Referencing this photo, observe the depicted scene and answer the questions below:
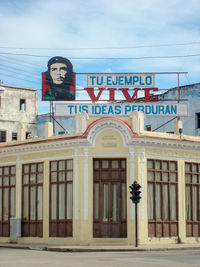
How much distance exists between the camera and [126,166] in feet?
104

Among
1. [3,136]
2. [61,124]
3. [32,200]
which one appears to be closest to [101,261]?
[32,200]

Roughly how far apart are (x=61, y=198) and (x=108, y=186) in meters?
2.91

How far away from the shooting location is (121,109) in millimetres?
35312

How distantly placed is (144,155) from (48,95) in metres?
8.50

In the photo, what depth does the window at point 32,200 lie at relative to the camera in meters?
33.9

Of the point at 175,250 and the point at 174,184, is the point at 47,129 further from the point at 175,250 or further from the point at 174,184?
the point at 175,250

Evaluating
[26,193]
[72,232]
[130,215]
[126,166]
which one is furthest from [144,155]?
[26,193]

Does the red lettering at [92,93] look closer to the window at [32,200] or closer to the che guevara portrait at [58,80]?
the che guevara portrait at [58,80]

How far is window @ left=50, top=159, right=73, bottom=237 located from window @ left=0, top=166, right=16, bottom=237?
3677 millimetres

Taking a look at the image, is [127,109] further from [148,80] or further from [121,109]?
[148,80]

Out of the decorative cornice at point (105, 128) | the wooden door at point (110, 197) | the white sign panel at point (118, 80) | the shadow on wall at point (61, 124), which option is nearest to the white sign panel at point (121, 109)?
the white sign panel at point (118, 80)

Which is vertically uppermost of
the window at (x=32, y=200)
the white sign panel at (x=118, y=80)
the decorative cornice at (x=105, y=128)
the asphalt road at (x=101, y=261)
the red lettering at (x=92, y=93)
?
the white sign panel at (x=118, y=80)

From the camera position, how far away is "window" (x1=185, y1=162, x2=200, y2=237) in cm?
3384

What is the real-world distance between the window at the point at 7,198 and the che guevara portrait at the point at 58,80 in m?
5.35
